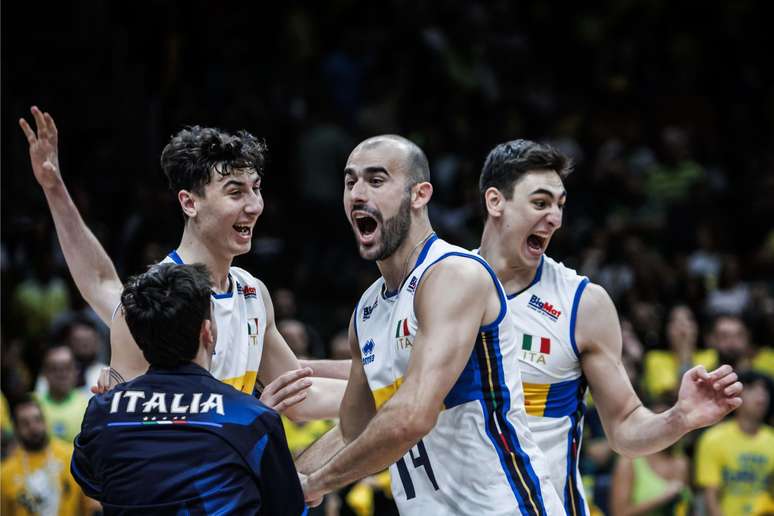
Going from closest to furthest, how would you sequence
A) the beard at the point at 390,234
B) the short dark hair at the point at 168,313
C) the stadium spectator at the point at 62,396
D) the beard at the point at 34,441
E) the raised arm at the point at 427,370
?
1. the short dark hair at the point at 168,313
2. the raised arm at the point at 427,370
3. the beard at the point at 390,234
4. the beard at the point at 34,441
5. the stadium spectator at the point at 62,396

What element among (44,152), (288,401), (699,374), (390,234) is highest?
(44,152)

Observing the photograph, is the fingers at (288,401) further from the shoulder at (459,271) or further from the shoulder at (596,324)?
the shoulder at (596,324)

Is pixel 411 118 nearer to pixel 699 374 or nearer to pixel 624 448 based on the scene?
pixel 624 448

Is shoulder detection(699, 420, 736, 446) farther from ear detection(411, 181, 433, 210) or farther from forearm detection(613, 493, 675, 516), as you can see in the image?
ear detection(411, 181, 433, 210)

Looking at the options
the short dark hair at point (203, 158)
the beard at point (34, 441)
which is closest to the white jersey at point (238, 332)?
the short dark hair at point (203, 158)

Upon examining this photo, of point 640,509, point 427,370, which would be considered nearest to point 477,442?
point 427,370

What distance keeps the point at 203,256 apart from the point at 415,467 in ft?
4.58

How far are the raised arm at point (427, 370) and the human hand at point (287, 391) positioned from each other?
0.29m

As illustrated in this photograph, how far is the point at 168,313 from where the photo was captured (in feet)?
13.9

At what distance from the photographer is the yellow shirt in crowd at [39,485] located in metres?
9.62

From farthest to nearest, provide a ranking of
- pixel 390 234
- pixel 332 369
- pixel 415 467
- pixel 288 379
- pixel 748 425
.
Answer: pixel 748 425, pixel 332 369, pixel 390 234, pixel 415 467, pixel 288 379

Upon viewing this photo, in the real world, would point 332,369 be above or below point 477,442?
above

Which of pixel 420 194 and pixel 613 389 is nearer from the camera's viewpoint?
pixel 420 194

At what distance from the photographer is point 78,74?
45.0 ft
